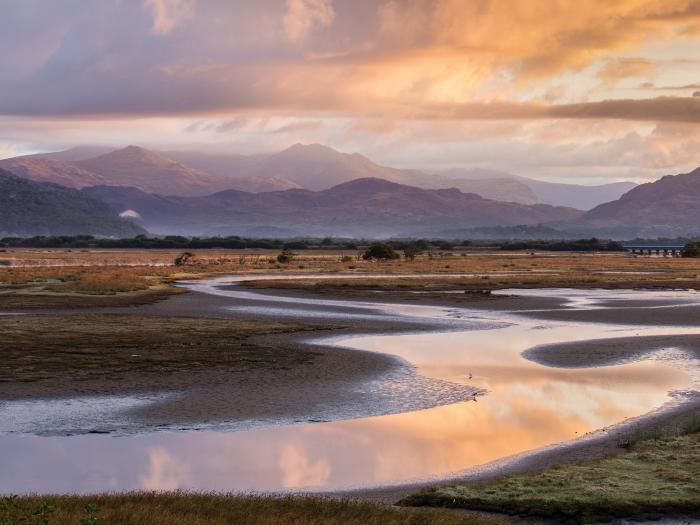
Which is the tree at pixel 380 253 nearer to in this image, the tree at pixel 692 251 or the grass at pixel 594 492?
the tree at pixel 692 251

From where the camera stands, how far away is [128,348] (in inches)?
1282

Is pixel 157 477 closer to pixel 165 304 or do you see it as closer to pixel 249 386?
pixel 249 386

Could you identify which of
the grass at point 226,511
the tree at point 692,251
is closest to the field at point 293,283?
the grass at point 226,511

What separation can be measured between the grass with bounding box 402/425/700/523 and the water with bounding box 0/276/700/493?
77.0 inches

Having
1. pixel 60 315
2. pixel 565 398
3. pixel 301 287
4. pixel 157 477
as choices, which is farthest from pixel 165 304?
pixel 157 477

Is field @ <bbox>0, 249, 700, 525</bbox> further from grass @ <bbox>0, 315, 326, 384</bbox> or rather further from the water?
the water

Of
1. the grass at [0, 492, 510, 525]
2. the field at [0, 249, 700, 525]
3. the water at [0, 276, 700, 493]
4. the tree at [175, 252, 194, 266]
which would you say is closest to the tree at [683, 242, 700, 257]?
the tree at [175, 252, 194, 266]

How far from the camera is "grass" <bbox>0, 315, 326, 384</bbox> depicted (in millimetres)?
27891

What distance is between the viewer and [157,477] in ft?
52.6

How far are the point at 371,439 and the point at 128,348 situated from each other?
606 inches

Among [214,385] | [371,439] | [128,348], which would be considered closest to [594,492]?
[371,439]

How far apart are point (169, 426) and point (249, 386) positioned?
16.8 ft

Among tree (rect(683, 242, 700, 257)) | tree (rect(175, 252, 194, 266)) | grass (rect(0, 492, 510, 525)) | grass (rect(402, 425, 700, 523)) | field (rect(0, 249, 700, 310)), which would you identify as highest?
tree (rect(683, 242, 700, 257))

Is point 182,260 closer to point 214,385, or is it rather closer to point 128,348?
point 128,348
